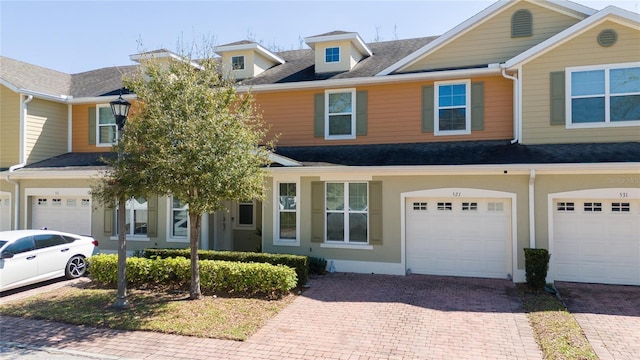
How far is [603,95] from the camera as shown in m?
11.5

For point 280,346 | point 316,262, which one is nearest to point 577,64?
Answer: point 316,262

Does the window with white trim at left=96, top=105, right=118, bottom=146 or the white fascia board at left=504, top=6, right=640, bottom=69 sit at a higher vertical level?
the white fascia board at left=504, top=6, right=640, bottom=69

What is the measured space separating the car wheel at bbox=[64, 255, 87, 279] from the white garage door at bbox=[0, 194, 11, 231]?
599 centimetres

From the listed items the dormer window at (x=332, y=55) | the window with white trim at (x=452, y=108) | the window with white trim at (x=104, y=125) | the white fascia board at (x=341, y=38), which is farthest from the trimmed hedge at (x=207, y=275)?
the white fascia board at (x=341, y=38)

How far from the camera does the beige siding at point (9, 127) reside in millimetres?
15805

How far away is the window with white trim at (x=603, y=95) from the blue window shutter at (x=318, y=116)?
7322 mm

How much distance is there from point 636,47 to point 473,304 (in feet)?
27.4

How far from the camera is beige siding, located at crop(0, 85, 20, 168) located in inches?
622

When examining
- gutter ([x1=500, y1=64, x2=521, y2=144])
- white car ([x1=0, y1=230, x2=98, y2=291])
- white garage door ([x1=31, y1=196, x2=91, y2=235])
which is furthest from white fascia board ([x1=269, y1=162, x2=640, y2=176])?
white garage door ([x1=31, y1=196, x2=91, y2=235])

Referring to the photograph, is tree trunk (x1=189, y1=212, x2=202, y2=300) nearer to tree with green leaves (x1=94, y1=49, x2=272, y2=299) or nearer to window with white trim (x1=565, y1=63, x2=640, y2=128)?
tree with green leaves (x1=94, y1=49, x2=272, y2=299)

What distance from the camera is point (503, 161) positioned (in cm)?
1106

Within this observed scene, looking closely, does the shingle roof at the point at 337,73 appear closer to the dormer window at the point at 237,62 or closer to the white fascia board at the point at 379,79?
the white fascia board at the point at 379,79

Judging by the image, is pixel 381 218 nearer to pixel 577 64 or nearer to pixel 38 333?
pixel 577 64

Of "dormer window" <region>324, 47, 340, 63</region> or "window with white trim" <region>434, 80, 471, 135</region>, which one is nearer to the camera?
"window with white trim" <region>434, 80, 471, 135</region>
